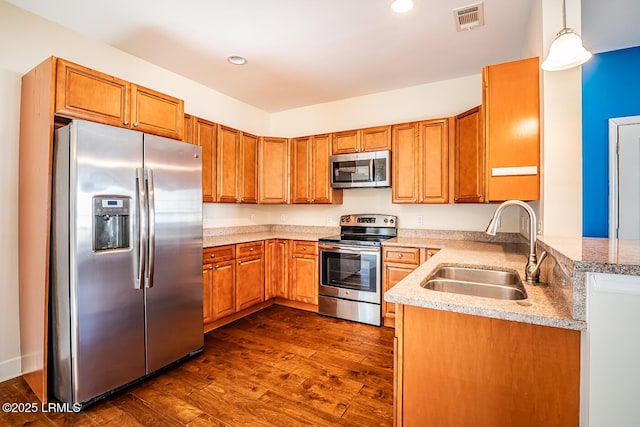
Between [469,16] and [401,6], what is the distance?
1.85 feet

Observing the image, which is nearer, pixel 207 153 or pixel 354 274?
pixel 207 153

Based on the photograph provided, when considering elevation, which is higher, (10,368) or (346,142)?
(346,142)

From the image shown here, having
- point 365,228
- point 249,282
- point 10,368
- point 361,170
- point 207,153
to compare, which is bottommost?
point 10,368

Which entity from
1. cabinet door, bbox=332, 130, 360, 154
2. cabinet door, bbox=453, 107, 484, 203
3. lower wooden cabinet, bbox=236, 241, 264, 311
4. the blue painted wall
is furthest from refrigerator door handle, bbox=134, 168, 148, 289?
the blue painted wall

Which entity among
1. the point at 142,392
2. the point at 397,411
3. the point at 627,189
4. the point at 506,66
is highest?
the point at 506,66

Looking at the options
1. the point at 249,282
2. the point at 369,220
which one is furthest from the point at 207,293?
the point at 369,220

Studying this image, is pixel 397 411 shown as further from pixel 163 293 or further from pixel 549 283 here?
pixel 163 293

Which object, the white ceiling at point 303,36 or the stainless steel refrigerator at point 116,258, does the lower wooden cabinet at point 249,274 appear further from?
the white ceiling at point 303,36

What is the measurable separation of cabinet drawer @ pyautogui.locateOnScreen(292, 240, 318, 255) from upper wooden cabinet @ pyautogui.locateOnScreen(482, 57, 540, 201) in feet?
6.72

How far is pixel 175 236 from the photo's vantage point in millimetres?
2363

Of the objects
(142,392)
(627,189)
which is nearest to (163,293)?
(142,392)

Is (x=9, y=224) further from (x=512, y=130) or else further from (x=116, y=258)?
(x=512, y=130)

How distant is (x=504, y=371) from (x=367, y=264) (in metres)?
2.16

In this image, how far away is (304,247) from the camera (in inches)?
146
